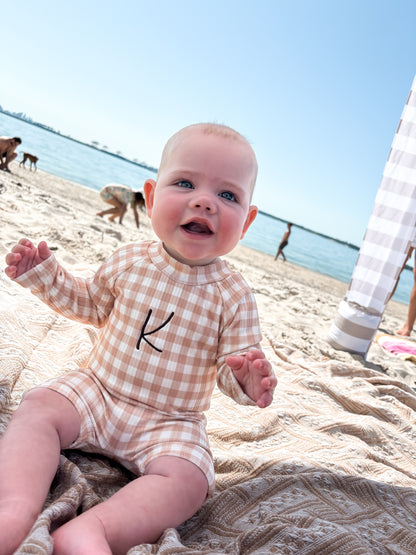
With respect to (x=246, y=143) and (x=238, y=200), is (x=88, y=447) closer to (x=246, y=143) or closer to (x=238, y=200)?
(x=238, y=200)

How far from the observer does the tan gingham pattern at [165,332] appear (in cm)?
144

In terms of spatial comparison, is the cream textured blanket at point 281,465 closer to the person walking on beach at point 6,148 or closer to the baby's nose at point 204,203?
the baby's nose at point 204,203

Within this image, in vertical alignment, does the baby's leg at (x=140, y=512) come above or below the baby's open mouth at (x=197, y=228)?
below

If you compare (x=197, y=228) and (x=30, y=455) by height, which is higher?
(x=197, y=228)

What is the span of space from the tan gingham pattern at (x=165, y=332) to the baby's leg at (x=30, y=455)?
0.08 metres

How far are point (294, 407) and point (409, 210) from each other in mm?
2312

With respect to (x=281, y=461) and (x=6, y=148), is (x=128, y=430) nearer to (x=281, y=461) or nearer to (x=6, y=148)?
(x=281, y=461)

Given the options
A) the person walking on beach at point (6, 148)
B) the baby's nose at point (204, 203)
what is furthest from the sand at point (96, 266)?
the person walking on beach at point (6, 148)

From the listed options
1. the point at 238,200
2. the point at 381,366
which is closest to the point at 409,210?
the point at 381,366

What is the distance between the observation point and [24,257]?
148cm

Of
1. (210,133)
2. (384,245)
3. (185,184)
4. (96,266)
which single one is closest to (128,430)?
(185,184)

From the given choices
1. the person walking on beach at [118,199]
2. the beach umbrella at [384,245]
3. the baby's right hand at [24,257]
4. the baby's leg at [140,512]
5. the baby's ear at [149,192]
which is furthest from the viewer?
the person walking on beach at [118,199]

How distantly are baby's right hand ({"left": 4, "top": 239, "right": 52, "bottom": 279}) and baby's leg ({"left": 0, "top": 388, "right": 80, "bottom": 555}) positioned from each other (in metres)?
0.39

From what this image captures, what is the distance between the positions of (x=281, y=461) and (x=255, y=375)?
1.95ft
